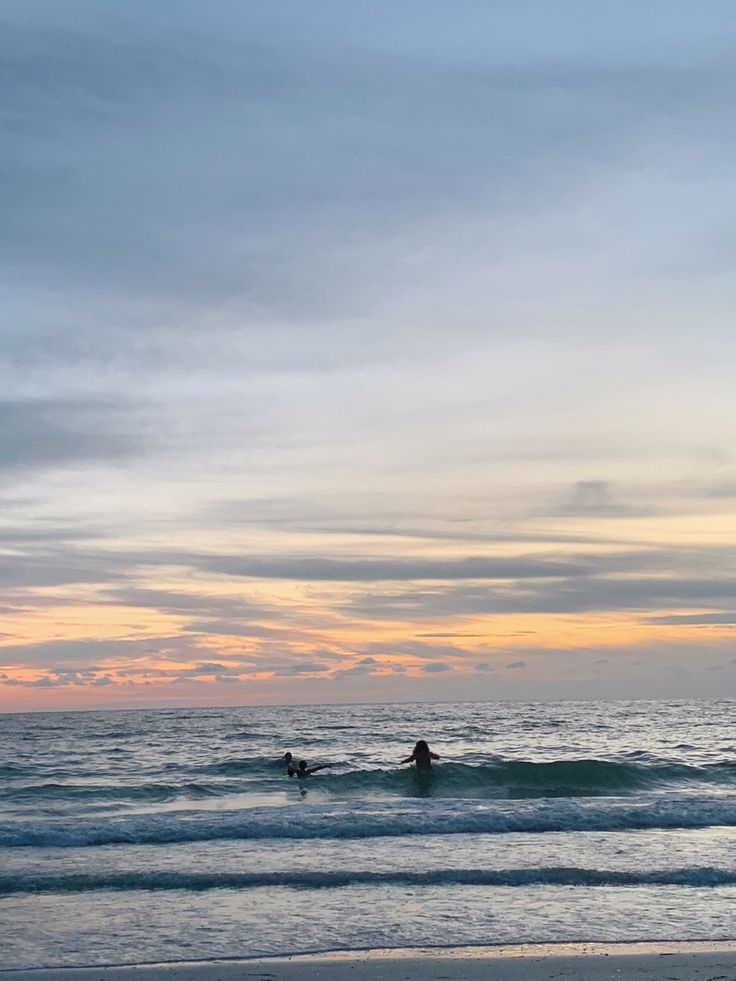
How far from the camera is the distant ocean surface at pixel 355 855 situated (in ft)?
36.3

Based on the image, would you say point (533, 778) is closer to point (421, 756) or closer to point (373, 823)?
point (421, 756)

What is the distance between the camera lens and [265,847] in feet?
56.0

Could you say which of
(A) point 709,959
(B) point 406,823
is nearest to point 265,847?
(B) point 406,823

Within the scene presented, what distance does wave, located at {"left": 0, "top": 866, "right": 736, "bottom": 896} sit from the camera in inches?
536

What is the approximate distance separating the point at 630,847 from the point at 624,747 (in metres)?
22.1

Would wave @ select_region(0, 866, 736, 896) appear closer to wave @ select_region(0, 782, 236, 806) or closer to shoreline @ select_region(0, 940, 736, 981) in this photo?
shoreline @ select_region(0, 940, 736, 981)

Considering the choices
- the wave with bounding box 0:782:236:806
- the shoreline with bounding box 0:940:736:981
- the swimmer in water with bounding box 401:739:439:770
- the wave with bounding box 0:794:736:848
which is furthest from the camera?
the swimmer in water with bounding box 401:739:439:770

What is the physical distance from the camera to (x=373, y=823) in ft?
62.2

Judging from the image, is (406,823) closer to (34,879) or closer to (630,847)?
(630,847)

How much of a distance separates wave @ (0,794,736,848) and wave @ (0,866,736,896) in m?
3.63

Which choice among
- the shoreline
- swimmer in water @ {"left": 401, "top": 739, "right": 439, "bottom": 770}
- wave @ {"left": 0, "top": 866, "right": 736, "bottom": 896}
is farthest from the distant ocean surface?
swimmer in water @ {"left": 401, "top": 739, "right": 439, "bottom": 770}

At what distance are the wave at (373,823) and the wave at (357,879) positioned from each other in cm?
363

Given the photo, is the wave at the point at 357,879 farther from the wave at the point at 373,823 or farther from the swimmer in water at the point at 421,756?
the swimmer in water at the point at 421,756

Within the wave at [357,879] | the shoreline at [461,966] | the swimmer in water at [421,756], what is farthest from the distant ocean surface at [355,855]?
the swimmer in water at [421,756]
